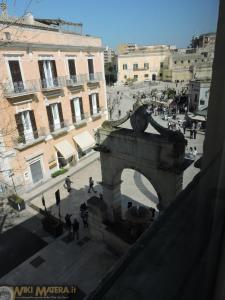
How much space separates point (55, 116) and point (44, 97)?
1759mm

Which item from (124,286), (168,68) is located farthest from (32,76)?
(168,68)

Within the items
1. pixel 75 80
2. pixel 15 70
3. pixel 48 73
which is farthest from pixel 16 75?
pixel 75 80

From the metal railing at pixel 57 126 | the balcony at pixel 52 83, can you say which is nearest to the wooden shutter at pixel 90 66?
the balcony at pixel 52 83

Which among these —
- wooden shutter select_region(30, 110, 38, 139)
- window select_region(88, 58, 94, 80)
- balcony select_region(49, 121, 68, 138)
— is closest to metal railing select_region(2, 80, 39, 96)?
wooden shutter select_region(30, 110, 38, 139)

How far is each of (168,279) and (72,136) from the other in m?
17.7

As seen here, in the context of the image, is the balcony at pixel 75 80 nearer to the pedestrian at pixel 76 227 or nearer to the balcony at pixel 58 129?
the balcony at pixel 58 129

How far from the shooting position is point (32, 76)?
576 inches

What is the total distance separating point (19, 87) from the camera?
45.6 feet

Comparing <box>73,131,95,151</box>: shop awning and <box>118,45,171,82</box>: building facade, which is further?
<box>118,45,171,82</box>: building facade

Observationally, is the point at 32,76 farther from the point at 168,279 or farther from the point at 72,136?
the point at 168,279

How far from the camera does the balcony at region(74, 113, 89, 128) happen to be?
1853cm

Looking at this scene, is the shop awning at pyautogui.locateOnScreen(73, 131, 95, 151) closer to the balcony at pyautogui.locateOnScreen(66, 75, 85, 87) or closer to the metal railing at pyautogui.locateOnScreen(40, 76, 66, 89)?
the balcony at pyautogui.locateOnScreen(66, 75, 85, 87)

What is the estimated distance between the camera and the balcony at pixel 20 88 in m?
13.1

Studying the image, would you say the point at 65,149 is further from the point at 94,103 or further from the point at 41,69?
the point at 41,69
